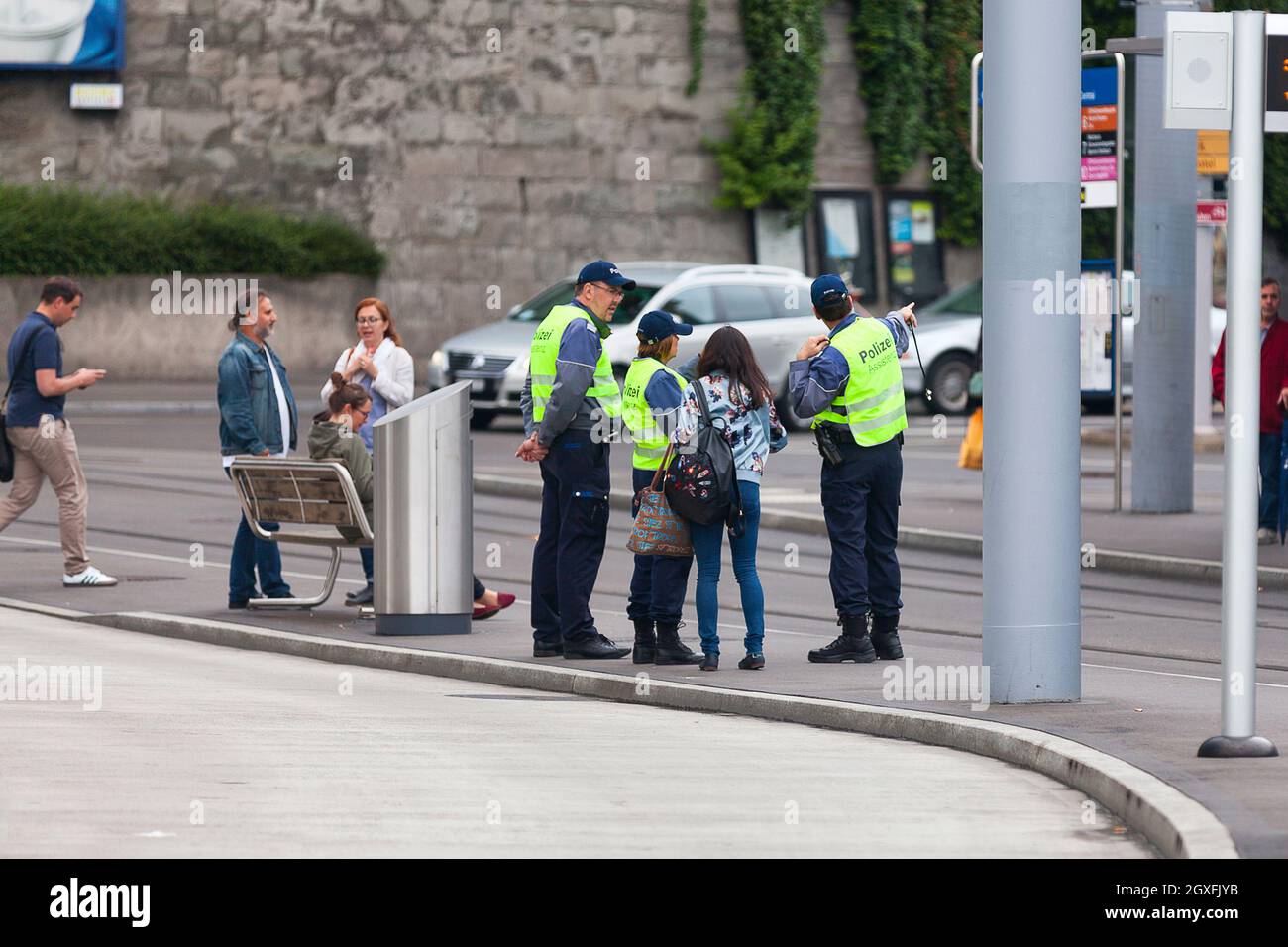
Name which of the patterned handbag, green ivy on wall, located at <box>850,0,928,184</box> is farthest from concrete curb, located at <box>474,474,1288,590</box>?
green ivy on wall, located at <box>850,0,928,184</box>

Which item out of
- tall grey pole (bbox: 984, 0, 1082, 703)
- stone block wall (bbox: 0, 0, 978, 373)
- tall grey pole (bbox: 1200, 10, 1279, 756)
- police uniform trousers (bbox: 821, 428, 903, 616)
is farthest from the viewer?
stone block wall (bbox: 0, 0, 978, 373)

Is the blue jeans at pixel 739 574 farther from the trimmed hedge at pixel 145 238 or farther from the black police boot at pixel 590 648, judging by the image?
the trimmed hedge at pixel 145 238

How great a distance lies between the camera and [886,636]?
1126 cm

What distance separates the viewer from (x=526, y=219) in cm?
3297

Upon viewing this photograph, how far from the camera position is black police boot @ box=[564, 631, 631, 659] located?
444 inches

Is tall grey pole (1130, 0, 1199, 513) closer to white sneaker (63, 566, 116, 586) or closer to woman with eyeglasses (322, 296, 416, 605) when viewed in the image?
woman with eyeglasses (322, 296, 416, 605)

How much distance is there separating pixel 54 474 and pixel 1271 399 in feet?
25.7

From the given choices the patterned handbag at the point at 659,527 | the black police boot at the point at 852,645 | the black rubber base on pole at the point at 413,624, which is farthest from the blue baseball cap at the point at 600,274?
the black rubber base on pole at the point at 413,624

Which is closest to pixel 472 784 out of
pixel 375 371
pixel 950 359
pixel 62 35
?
pixel 375 371

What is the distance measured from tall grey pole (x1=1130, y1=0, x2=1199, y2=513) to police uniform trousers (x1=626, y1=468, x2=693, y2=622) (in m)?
7.59

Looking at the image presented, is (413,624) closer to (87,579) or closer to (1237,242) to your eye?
(87,579)
